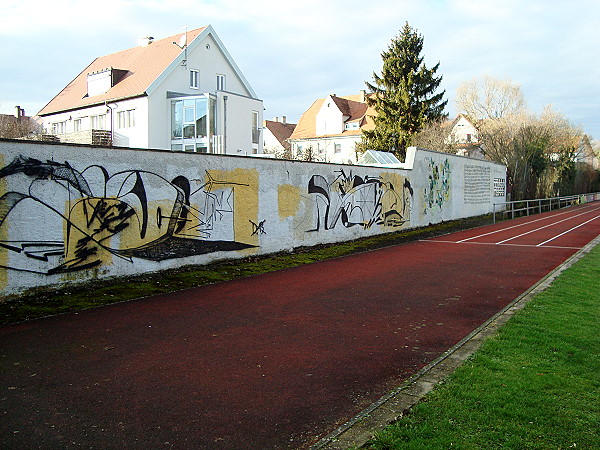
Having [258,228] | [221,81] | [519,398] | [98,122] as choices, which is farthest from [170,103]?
[519,398]

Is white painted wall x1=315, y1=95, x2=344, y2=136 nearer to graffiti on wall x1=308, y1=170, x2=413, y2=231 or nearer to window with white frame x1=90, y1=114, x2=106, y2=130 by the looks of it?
window with white frame x1=90, y1=114, x2=106, y2=130

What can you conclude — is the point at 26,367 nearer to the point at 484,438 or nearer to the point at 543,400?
the point at 484,438

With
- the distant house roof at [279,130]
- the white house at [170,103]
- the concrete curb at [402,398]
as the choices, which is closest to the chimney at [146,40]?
the white house at [170,103]

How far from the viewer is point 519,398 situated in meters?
4.24

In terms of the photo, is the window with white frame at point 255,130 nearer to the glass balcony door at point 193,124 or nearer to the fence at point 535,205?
the glass balcony door at point 193,124

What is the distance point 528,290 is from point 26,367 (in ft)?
25.3

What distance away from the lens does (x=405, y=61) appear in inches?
1610

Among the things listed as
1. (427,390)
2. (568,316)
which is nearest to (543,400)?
(427,390)

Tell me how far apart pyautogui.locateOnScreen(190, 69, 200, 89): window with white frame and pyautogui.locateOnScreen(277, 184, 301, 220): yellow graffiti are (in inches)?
935

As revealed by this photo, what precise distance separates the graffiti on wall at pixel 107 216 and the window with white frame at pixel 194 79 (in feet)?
82.1

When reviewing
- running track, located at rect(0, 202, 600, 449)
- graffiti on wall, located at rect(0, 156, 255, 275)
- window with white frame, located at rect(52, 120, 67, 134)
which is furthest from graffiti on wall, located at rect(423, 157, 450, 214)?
window with white frame, located at rect(52, 120, 67, 134)

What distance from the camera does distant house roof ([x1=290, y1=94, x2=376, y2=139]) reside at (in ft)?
175

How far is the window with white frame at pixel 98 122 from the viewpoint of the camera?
3559cm

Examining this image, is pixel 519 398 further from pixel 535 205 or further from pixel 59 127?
pixel 59 127
